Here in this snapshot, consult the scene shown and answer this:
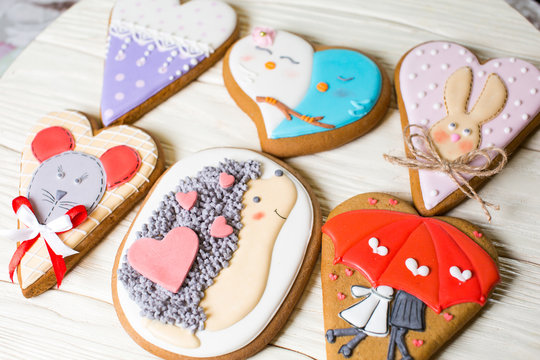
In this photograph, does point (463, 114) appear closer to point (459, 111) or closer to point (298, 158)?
point (459, 111)

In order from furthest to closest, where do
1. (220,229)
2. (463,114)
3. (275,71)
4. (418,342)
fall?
(275,71), (463,114), (220,229), (418,342)

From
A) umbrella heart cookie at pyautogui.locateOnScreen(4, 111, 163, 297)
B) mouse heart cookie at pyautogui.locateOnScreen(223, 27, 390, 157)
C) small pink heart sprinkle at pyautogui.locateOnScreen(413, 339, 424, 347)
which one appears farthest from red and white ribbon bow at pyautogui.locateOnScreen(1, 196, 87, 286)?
small pink heart sprinkle at pyautogui.locateOnScreen(413, 339, 424, 347)

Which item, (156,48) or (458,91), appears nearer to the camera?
(458,91)

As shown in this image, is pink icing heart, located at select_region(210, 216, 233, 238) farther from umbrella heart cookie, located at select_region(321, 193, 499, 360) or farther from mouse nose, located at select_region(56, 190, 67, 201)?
mouse nose, located at select_region(56, 190, 67, 201)

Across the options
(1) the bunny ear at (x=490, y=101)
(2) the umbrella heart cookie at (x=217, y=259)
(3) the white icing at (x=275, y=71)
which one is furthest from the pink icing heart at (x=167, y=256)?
(1) the bunny ear at (x=490, y=101)

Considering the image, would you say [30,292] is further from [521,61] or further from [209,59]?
[521,61]

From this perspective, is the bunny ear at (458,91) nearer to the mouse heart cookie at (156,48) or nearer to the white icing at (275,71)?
the white icing at (275,71)

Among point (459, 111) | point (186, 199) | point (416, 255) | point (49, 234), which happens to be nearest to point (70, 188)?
point (49, 234)

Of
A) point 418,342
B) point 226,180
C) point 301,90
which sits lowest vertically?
point 418,342
